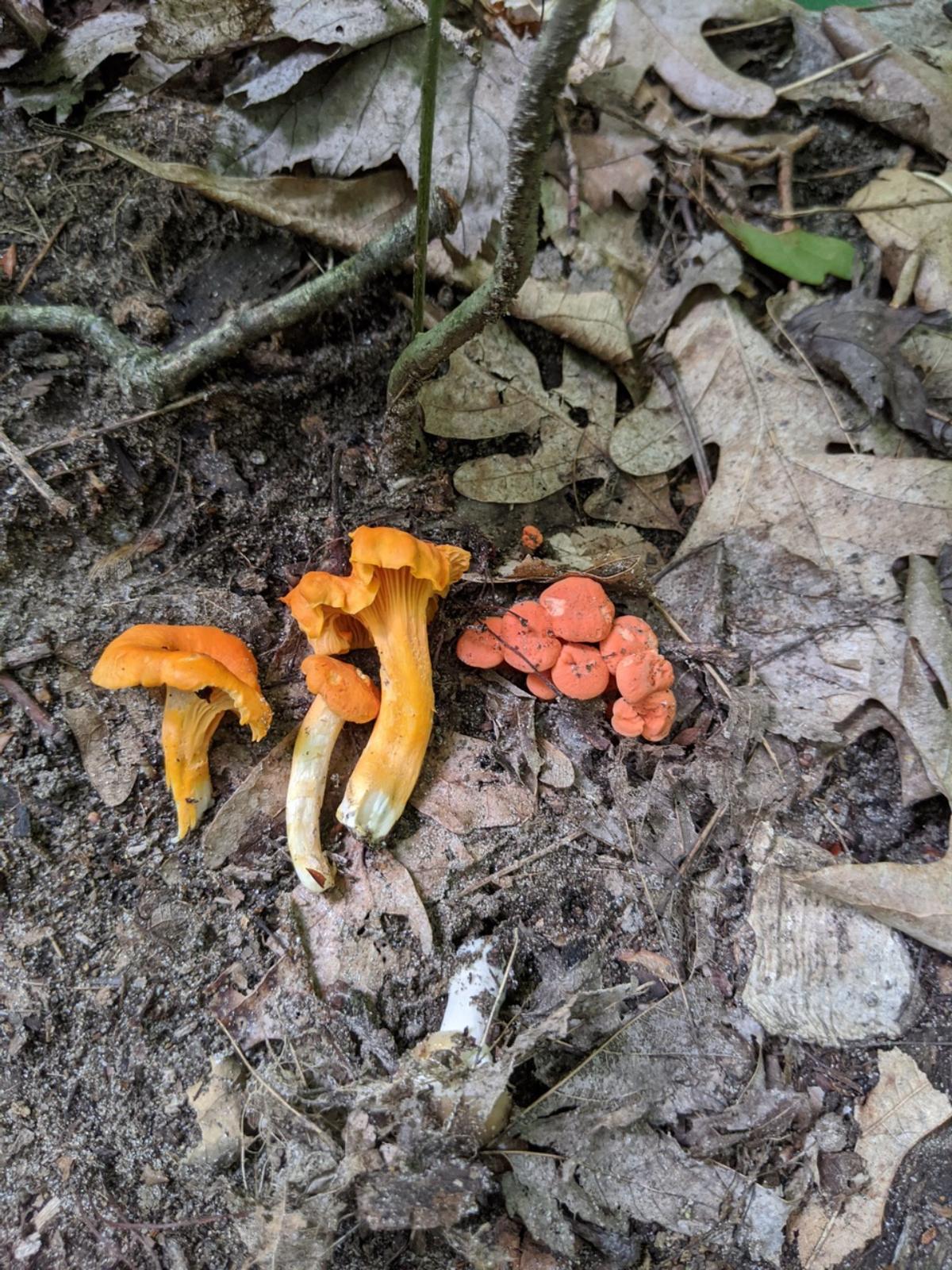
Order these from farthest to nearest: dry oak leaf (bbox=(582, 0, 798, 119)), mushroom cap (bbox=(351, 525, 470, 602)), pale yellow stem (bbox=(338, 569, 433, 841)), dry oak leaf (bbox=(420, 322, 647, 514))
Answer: dry oak leaf (bbox=(582, 0, 798, 119)) → dry oak leaf (bbox=(420, 322, 647, 514)) → pale yellow stem (bbox=(338, 569, 433, 841)) → mushroom cap (bbox=(351, 525, 470, 602))

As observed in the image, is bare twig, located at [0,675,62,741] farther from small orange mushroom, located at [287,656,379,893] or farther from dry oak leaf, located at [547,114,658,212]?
dry oak leaf, located at [547,114,658,212]

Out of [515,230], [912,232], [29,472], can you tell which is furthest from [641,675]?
[912,232]

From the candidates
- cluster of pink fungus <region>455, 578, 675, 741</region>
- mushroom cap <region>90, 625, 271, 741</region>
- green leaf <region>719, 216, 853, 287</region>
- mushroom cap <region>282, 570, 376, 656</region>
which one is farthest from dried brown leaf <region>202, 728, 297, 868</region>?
green leaf <region>719, 216, 853, 287</region>

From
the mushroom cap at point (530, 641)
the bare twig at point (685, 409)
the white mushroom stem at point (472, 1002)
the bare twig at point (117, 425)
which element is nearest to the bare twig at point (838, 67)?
the bare twig at point (685, 409)

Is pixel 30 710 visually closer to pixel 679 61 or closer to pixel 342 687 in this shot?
pixel 342 687

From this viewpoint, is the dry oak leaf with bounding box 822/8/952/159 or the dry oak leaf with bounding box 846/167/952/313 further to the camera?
the dry oak leaf with bounding box 822/8/952/159

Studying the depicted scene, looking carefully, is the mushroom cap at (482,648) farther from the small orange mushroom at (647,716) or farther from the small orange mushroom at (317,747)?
the small orange mushroom at (647,716)

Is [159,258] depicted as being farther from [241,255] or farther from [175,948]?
[175,948]

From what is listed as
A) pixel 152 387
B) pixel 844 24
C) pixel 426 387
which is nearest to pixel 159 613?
pixel 152 387
